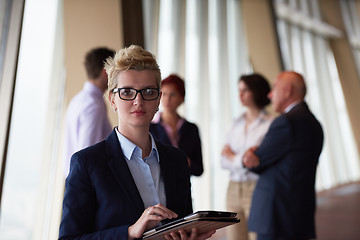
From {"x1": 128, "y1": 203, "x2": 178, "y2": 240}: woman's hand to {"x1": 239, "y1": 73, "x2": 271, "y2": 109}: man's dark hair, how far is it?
2.22 metres

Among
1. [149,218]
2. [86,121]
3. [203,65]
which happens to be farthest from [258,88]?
[149,218]

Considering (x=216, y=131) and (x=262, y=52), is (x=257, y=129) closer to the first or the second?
(x=216, y=131)

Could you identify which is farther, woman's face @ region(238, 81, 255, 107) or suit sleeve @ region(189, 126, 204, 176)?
woman's face @ region(238, 81, 255, 107)

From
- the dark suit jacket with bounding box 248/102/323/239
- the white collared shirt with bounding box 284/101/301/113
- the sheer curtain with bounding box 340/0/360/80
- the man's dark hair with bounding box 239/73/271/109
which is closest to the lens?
the dark suit jacket with bounding box 248/102/323/239

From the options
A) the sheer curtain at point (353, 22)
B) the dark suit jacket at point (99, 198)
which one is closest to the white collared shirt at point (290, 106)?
the dark suit jacket at point (99, 198)

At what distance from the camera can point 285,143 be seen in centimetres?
262

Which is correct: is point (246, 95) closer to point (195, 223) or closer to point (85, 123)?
point (85, 123)

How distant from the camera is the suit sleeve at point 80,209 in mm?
1197

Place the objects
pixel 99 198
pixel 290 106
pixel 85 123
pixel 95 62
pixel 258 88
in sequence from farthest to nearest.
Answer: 1. pixel 258 88
2. pixel 290 106
3. pixel 95 62
4. pixel 85 123
5. pixel 99 198

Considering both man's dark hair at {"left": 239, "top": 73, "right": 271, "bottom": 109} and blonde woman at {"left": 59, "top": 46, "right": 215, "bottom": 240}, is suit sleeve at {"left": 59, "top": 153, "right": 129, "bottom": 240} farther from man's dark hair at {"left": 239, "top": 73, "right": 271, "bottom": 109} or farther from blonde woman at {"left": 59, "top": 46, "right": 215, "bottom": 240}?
man's dark hair at {"left": 239, "top": 73, "right": 271, "bottom": 109}

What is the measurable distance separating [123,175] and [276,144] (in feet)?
5.29

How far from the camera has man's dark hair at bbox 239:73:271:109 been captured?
321cm

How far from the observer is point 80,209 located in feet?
3.98

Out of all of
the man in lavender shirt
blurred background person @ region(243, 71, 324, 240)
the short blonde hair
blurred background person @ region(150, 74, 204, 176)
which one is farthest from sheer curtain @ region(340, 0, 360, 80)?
the short blonde hair
